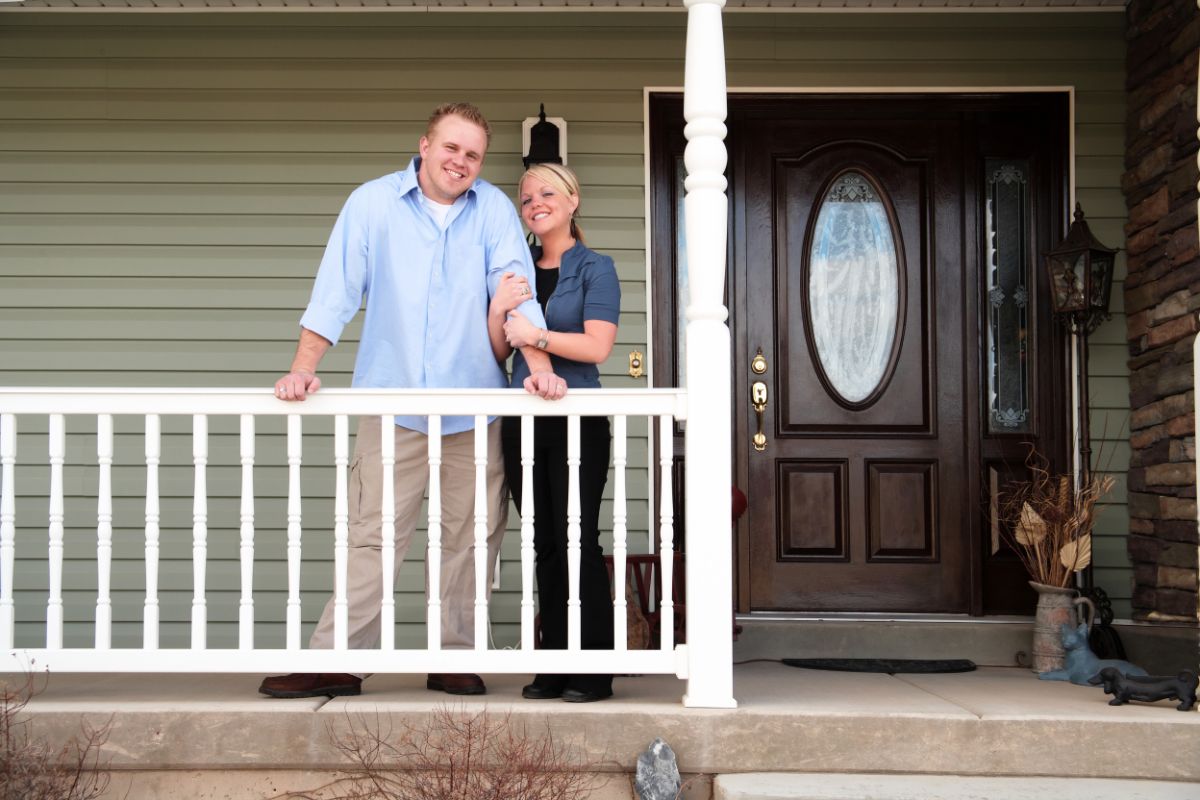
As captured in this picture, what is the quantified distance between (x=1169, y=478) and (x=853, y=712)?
2074 mm

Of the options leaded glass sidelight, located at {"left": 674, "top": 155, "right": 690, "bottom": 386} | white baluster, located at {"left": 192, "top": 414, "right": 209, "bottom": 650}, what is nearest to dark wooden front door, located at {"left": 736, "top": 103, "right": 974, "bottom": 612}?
leaded glass sidelight, located at {"left": 674, "top": 155, "right": 690, "bottom": 386}

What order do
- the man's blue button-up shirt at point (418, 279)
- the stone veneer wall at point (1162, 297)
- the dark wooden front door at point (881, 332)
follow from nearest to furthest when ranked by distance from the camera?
the man's blue button-up shirt at point (418, 279) < the stone veneer wall at point (1162, 297) < the dark wooden front door at point (881, 332)

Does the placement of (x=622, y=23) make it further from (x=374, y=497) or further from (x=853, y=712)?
(x=853, y=712)

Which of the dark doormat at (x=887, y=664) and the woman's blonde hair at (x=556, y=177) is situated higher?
the woman's blonde hair at (x=556, y=177)

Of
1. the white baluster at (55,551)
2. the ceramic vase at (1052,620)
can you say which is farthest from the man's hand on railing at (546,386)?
the ceramic vase at (1052,620)

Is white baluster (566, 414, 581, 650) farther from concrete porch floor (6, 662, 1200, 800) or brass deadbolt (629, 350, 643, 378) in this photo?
brass deadbolt (629, 350, 643, 378)

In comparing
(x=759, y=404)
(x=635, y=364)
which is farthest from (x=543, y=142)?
(x=759, y=404)

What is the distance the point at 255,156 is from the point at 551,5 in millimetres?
1347

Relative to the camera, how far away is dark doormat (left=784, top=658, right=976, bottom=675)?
4.41 metres

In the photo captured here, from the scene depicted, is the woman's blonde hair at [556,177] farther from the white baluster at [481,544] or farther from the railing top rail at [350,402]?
the white baluster at [481,544]

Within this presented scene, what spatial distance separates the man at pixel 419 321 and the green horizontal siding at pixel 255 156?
59.5 inches

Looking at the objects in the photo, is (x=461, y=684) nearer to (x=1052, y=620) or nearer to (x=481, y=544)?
(x=481, y=544)

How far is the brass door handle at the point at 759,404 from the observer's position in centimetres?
495

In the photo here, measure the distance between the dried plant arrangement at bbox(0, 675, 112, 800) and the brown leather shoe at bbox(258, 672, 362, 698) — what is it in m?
0.41
